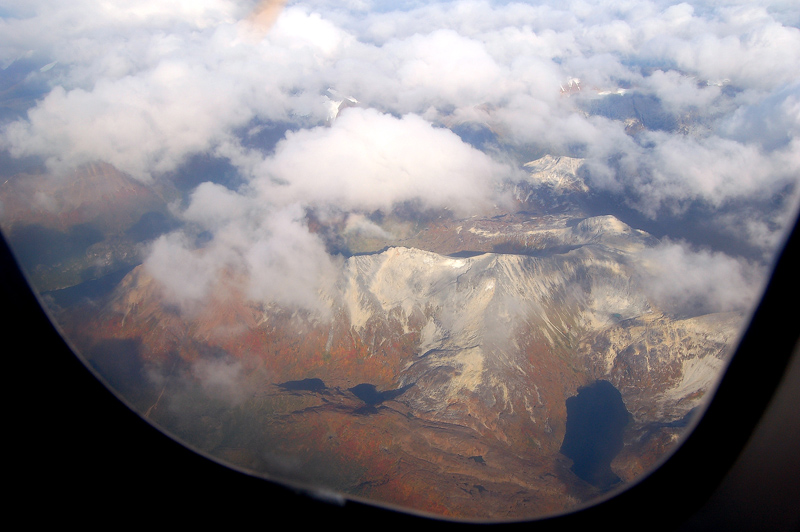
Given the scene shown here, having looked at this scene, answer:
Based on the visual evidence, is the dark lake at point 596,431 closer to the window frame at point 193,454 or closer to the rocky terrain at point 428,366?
the rocky terrain at point 428,366

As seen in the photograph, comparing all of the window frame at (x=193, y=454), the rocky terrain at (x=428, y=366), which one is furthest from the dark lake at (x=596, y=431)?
the window frame at (x=193, y=454)

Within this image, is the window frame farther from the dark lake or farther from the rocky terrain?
the dark lake

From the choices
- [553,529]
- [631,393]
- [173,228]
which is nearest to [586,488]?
[631,393]

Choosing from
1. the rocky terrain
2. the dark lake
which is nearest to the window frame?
the rocky terrain

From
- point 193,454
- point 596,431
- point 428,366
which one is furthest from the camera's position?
point 428,366

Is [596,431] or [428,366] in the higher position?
[428,366]

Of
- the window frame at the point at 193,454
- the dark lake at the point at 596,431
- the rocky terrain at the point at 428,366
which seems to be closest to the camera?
the window frame at the point at 193,454

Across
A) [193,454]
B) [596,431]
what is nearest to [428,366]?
[596,431]

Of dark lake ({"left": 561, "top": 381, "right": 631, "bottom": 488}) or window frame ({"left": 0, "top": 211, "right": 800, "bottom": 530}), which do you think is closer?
window frame ({"left": 0, "top": 211, "right": 800, "bottom": 530})

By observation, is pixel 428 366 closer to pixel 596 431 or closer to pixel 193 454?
pixel 596 431
